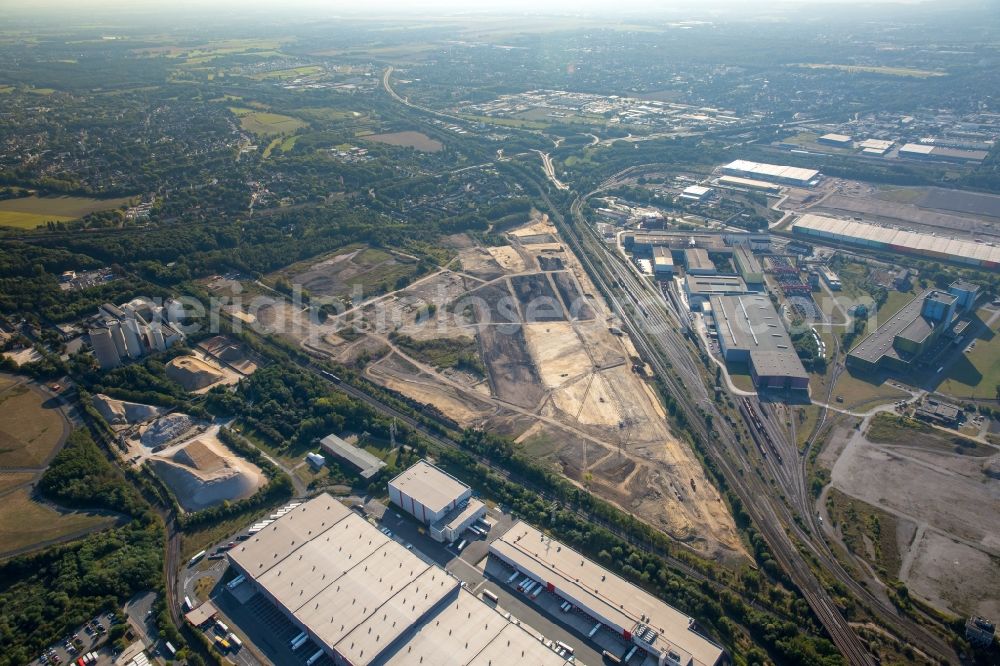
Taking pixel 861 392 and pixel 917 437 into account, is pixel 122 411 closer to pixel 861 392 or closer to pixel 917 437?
pixel 861 392

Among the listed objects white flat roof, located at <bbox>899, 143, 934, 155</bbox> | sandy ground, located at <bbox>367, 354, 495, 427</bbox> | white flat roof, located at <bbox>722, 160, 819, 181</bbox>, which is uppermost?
white flat roof, located at <bbox>899, 143, 934, 155</bbox>

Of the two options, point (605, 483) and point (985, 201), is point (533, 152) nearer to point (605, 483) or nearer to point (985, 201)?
point (985, 201)

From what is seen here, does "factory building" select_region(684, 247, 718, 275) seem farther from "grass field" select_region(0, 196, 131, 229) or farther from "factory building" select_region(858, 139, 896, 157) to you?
"grass field" select_region(0, 196, 131, 229)

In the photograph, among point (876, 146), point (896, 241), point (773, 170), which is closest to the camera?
point (896, 241)

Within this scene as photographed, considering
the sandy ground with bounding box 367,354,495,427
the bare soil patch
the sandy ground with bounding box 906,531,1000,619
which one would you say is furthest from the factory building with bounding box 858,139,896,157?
the sandy ground with bounding box 367,354,495,427

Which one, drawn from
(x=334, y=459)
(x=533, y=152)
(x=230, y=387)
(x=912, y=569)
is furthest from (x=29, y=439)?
(x=533, y=152)

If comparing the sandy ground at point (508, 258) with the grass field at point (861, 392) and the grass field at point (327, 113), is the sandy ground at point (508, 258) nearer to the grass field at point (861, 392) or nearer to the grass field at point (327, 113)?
the grass field at point (861, 392)

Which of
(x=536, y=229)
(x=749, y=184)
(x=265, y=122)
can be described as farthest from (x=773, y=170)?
(x=265, y=122)
